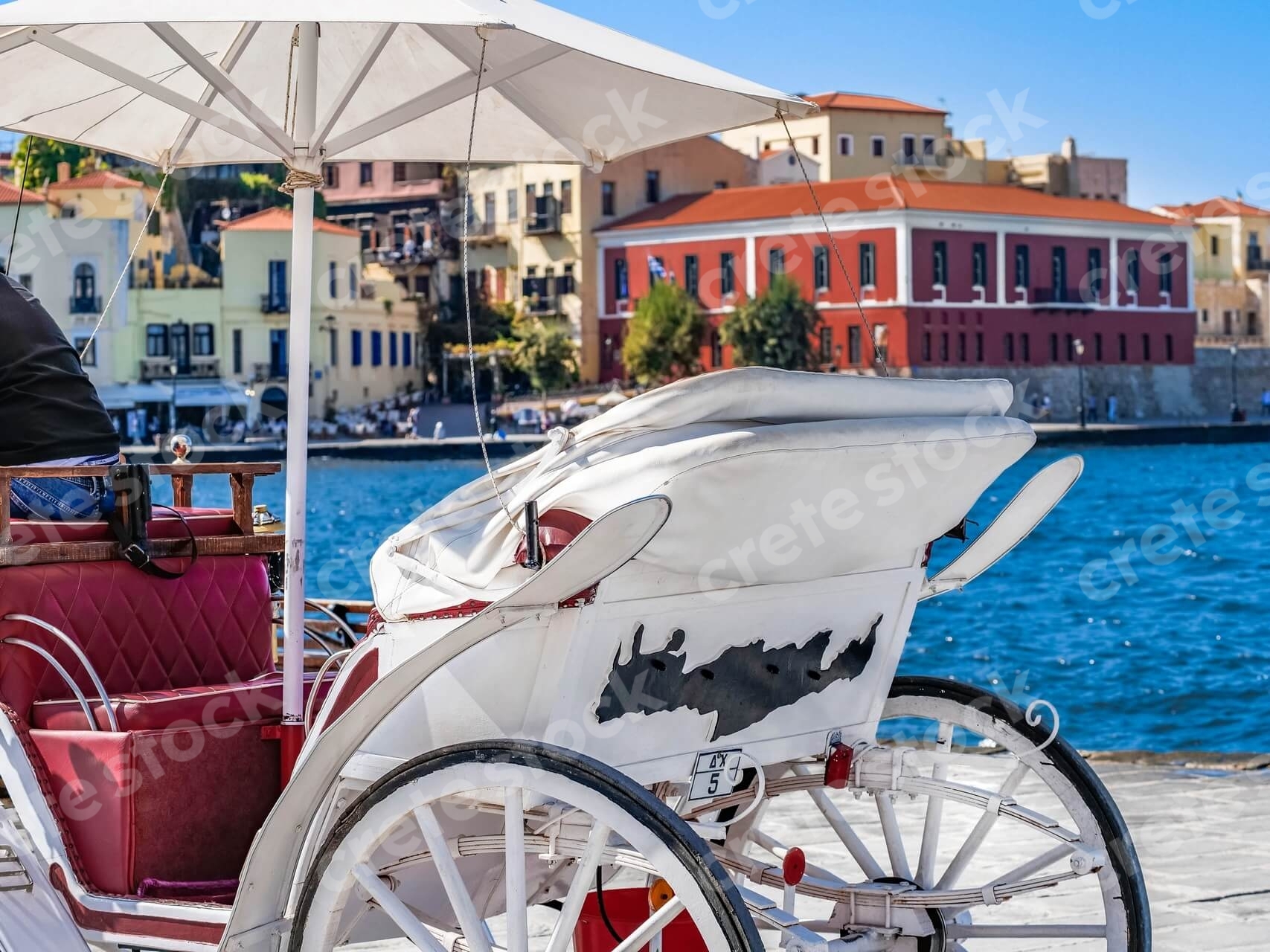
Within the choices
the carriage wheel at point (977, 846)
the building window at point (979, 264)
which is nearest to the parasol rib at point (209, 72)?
the carriage wheel at point (977, 846)

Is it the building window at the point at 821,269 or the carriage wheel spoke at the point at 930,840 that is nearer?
the carriage wheel spoke at the point at 930,840

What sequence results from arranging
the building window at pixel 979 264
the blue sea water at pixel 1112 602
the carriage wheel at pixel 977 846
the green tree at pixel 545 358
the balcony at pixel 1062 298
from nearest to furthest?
the carriage wheel at pixel 977 846 < the blue sea water at pixel 1112 602 < the building window at pixel 979 264 < the balcony at pixel 1062 298 < the green tree at pixel 545 358

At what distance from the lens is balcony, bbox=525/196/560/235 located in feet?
206

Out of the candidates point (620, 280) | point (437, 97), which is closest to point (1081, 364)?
point (620, 280)

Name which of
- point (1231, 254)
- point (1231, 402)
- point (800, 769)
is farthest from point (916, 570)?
point (1231, 254)

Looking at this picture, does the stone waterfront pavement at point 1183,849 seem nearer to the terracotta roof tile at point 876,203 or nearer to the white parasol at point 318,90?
the white parasol at point 318,90

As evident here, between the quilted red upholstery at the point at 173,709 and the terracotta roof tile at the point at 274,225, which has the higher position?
the terracotta roof tile at the point at 274,225

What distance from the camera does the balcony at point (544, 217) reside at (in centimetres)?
6281

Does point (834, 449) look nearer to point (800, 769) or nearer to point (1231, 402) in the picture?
point (800, 769)

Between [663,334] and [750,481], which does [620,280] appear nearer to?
[663,334]

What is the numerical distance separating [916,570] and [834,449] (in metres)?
0.43

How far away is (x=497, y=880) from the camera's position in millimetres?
3078

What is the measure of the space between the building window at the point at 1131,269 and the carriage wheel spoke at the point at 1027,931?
201ft

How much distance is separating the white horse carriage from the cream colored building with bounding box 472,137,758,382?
57384mm
